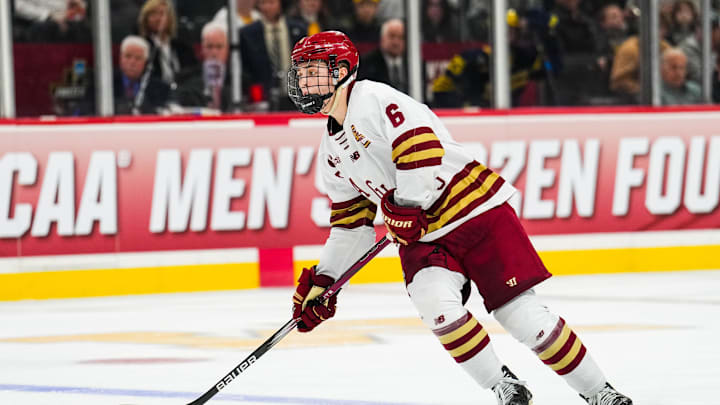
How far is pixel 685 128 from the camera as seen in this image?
23.6 ft

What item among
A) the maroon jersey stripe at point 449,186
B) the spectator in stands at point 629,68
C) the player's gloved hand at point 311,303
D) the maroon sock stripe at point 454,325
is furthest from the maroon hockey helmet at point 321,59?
the spectator in stands at point 629,68

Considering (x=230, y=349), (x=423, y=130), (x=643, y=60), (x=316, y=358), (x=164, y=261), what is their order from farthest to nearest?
(x=643, y=60)
(x=164, y=261)
(x=230, y=349)
(x=316, y=358)
(x=423, y=130)

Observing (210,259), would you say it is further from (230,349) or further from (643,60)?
(643,60)

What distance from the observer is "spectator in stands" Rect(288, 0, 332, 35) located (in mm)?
6973

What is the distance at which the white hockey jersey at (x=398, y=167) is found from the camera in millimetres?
2865

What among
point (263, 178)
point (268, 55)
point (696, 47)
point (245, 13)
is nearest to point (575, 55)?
point (696, 47)

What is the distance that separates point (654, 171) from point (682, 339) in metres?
2.69

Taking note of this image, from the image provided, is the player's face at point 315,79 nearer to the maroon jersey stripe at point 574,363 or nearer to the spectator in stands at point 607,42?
the maroon jersey stripe at point 574,363

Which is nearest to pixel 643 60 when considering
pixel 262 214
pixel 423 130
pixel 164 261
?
pixel 262 214

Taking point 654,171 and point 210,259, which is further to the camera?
point 654,171

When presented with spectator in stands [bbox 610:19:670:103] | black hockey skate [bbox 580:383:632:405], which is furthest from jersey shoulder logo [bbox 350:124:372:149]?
spectator in stands [bbox 610:19:670:103]

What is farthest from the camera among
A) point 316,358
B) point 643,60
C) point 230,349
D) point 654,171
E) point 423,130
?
point 643,60

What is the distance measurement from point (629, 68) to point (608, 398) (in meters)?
4.86

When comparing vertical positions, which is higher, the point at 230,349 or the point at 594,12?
the point at 594,12
